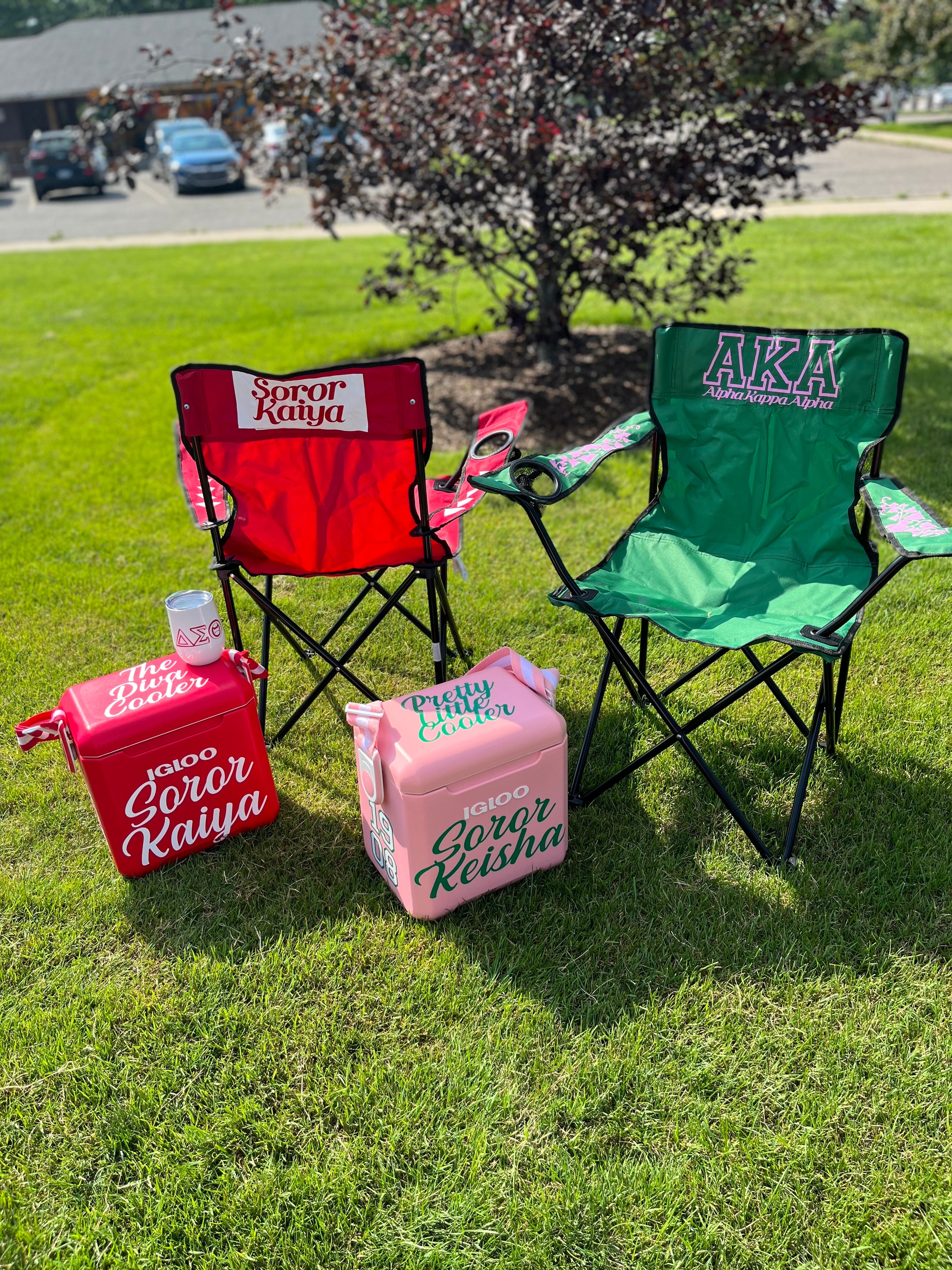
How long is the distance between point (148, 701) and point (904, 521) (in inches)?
68.0

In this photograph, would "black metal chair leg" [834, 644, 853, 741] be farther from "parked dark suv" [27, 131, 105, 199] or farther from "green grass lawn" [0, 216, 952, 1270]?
"parked dark suv" [27, 131, 105, 199]

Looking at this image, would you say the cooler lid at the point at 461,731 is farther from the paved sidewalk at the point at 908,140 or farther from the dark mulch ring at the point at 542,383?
the paved sidewalk at the point at 908,140

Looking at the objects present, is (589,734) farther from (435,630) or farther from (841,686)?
(841,686)

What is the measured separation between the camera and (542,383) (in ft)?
16.9

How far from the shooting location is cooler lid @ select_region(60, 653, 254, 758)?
208cm

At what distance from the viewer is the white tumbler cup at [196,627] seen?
7.22 feet

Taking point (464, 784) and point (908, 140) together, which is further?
point (908, 140)

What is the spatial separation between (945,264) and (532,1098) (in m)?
8.06

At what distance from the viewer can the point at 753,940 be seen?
6.64ft

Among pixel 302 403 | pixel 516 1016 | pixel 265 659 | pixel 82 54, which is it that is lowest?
pixel 516 1016

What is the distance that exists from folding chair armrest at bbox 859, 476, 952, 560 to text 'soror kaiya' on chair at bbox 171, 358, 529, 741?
2.94 ft

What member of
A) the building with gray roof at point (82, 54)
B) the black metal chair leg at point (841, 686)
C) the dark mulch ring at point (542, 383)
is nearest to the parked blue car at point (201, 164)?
the building with gray roof at point (82, 54)

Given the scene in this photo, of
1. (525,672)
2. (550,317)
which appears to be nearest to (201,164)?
(550,317)

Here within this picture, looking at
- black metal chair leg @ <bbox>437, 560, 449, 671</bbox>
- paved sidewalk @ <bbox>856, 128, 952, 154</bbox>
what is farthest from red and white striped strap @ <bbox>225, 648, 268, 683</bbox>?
paved sidewalk @ <bbox>856, 128, 952, 154</bbox>
